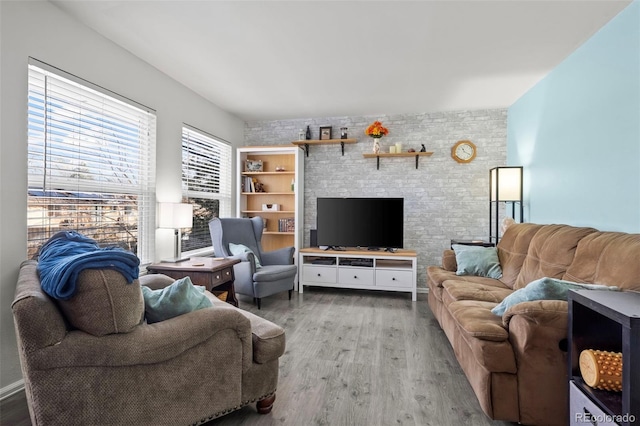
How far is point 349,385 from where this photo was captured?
221cm

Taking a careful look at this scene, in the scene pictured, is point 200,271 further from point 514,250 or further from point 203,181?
point 514,250

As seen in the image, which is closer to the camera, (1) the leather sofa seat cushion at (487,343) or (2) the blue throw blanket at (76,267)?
(2) the blue throw blanket at (76,267)

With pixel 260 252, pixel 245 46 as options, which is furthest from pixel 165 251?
pixel 245 46

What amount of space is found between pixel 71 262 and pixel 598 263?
111 inches

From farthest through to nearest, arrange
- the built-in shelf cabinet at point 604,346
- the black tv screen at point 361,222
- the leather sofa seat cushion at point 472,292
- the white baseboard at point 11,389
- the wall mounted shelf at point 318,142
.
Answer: the wall mounted shelf at point 318,142 < the black tv screen at point 361,222 < the leather sofa seat cushion at point 472,292 < the white baseboard at point 11,389 < the built-in shelf cabinet at point 604,346

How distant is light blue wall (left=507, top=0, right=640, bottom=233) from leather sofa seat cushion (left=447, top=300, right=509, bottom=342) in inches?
45.4

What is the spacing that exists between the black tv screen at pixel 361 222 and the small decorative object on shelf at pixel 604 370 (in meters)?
3.12

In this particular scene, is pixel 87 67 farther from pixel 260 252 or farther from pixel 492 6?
pixel 492 6

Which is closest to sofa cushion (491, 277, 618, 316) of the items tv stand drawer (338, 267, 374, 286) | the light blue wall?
the light blue wall

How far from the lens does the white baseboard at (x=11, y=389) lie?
2.04m

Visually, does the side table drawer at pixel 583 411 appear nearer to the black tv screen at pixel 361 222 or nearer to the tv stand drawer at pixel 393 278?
the tv stand drawer at pixel 393 278

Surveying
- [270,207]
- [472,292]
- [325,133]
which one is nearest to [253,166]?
[270,207]

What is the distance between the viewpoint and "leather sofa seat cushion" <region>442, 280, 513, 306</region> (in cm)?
261

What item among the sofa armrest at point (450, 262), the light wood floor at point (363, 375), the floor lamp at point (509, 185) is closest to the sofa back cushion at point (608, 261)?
the light wood floor at point (363, 375)
